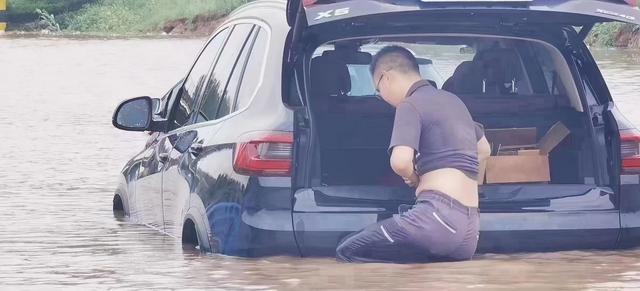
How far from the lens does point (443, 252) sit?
7676 millimetres

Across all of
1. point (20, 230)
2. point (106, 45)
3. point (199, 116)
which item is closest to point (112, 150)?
point (20, 230)

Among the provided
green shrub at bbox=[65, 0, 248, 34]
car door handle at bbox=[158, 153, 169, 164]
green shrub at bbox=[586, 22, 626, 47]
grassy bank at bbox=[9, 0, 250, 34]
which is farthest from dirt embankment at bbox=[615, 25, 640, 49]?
car door handle at bbox=[158, 153, 169, 164]

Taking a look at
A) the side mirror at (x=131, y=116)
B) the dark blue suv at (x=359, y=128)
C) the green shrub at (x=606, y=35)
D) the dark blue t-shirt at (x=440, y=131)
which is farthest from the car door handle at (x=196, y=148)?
the green shrub at (x=606, y=35)

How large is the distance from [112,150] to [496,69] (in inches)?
400

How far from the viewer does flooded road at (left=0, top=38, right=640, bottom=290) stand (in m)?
7.75

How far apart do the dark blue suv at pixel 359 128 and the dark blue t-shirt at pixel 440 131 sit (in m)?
0.32

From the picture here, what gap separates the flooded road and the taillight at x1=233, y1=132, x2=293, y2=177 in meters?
0.38

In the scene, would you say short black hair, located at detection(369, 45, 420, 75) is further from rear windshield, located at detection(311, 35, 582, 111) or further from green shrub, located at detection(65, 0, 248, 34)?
green shrub, located at detection(65, 0, 248, 34)

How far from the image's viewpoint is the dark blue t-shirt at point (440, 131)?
25.0 ft

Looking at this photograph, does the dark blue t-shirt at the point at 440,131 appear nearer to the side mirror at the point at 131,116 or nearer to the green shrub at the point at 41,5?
the side mirror at the point at 131,116

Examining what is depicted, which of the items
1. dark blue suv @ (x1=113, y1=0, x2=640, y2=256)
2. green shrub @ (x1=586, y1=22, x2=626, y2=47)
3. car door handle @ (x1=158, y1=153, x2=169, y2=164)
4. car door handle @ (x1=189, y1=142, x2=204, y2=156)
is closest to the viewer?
dark blue suv @ (x1=113, y1=0, x2=640, y2=256)

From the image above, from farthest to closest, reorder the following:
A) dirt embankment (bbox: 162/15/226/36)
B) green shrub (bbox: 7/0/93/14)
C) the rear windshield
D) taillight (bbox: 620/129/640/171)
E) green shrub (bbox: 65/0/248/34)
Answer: green shrub (bbox: 7/0/93/14) → green shrub (bbox: 65/0/248/34) → dirt embankment (bbox: 162/15/226/36) → the rear windshield → taillight (bbox: 620/129/640/171)

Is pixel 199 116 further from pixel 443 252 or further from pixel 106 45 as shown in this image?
pixel 106 45

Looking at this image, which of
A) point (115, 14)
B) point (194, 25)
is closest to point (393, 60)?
point (194, 25)
